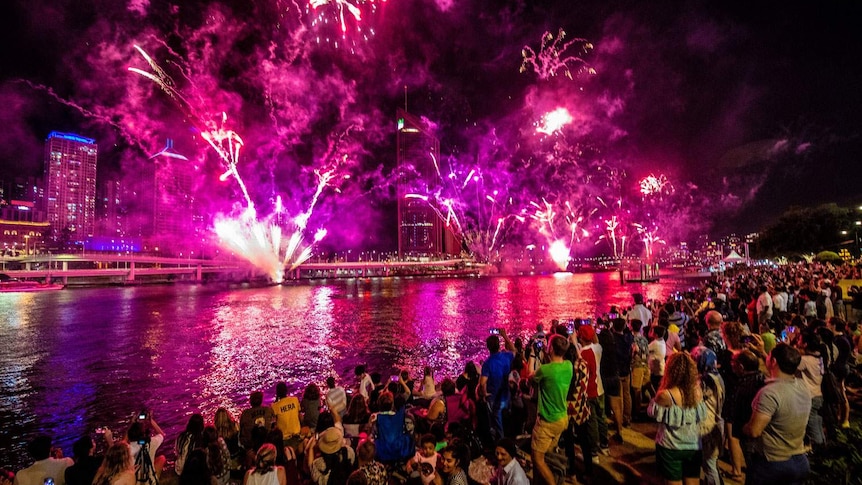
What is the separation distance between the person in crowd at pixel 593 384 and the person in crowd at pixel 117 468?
5.33m

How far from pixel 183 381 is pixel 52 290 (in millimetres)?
97415

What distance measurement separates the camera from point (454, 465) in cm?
471

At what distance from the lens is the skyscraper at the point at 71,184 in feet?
529

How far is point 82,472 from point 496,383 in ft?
17.4

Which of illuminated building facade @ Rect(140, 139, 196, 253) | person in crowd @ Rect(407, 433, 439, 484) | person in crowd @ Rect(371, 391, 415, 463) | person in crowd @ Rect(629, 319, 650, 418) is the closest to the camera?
person in crowd @ Rect(407, 433, 439, 484)

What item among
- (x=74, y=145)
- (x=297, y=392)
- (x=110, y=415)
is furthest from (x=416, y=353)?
(x=74, y=145)

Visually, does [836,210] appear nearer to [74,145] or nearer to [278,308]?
[278,308]

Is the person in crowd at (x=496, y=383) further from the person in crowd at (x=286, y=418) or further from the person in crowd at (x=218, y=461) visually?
the person in crowd at (x=218, y=461)

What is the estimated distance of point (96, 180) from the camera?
580 ft

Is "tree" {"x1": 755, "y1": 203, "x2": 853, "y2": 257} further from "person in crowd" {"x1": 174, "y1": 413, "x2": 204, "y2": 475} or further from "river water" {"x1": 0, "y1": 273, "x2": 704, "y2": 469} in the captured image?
"person in crowd" {"x1": 174, "y1": 413, "x2": 204, "y2": 475}

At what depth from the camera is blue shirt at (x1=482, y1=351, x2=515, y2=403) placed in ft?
21.8

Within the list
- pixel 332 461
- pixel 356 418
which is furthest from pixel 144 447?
pixel 356 418

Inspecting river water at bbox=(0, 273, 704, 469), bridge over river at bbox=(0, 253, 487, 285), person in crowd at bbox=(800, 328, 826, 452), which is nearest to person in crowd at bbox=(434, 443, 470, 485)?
person in crowd at bbox=(800, 328, 826, 452)

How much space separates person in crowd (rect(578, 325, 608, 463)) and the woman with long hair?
1526mm
